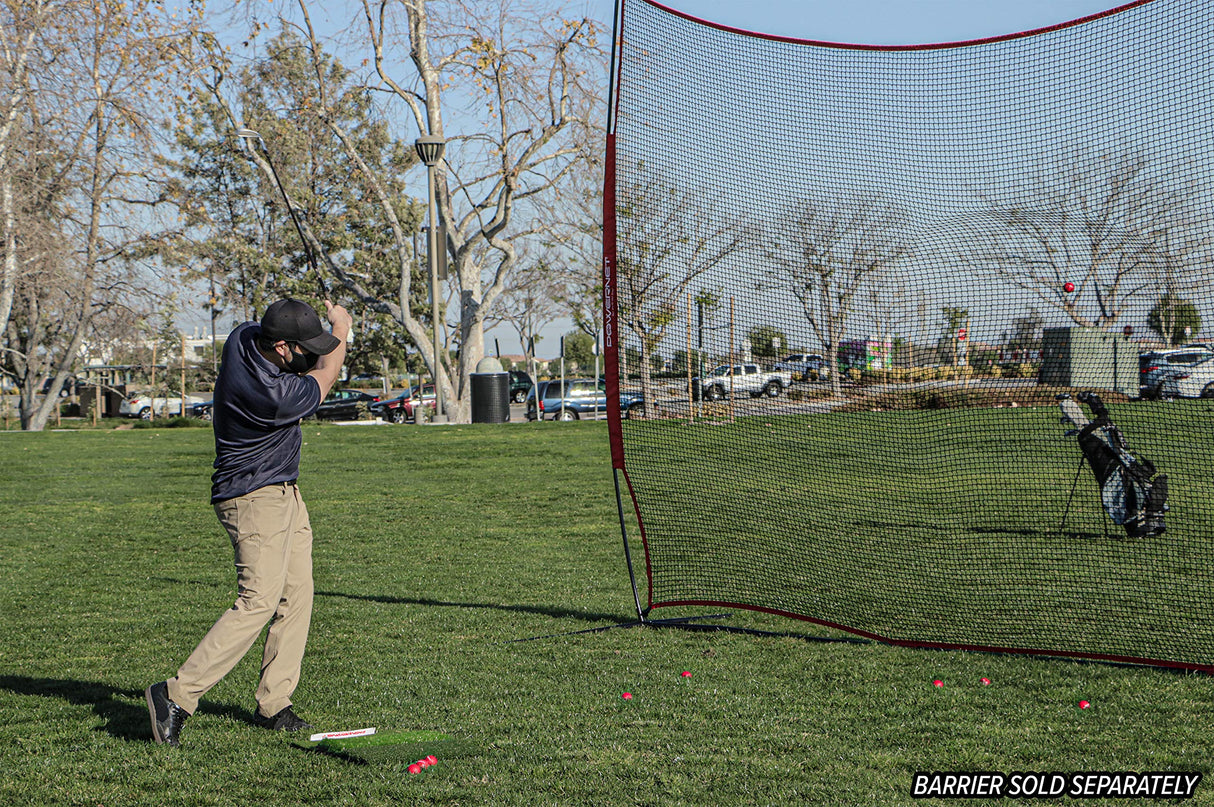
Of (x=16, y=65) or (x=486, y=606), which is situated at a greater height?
(x=16, y=65)

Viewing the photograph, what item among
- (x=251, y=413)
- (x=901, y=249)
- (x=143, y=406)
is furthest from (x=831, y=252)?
(x=143, y=406)

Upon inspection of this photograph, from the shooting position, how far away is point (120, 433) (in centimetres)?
2366

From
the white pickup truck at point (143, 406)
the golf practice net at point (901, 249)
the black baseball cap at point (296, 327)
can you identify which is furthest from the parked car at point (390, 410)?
the black baseball cap at point (296, 327)

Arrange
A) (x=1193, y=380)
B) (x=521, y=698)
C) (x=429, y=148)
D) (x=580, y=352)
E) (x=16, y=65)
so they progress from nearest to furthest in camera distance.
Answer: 1. (x=521, y=698)
2. (x=1193, y=380)
3. (x=16, y=65)
4. (x=429, y=148)
5. (x=580, y=352)

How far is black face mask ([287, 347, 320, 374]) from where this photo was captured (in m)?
4.73

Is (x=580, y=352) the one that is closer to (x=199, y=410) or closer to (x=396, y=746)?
(x=199, y=410)

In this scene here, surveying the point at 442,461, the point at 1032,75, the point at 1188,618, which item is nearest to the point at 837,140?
the point at 1032,75

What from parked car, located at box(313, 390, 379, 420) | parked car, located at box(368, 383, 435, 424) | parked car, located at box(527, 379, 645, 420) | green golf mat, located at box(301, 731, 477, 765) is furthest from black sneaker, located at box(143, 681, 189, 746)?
parked car, located at box(313, 390, 379, 420)

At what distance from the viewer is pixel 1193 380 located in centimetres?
768

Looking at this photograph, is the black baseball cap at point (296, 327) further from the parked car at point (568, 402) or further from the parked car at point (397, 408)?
the parked car at point (397, 408)

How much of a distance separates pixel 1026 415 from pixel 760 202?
4.14m

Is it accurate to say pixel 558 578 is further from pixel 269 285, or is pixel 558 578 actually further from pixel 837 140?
pixel 269 285

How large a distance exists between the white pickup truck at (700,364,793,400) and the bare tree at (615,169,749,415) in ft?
1.77

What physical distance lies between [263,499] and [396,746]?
3.76ft
